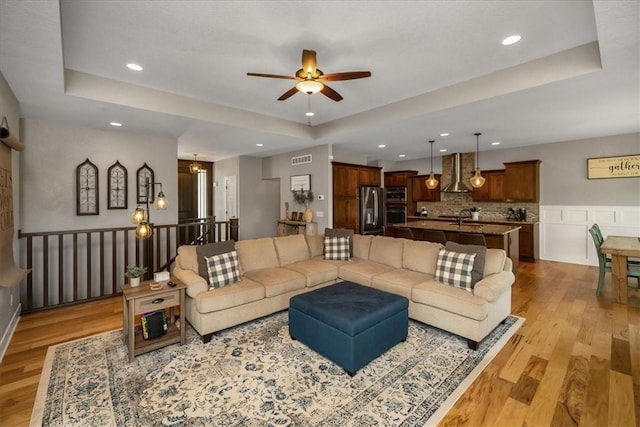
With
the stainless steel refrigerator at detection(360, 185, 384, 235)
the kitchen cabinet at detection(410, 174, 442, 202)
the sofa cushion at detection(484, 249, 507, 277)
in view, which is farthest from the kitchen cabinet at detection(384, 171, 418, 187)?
the sofa cushion at detection(484, 249, 507, 277)

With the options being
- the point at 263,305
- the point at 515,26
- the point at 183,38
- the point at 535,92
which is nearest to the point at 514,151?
the point at 535,92

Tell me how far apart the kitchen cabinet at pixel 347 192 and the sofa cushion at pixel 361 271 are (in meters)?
2.69

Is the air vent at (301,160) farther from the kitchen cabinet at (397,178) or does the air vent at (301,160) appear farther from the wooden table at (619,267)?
the wooden table at (619,267)

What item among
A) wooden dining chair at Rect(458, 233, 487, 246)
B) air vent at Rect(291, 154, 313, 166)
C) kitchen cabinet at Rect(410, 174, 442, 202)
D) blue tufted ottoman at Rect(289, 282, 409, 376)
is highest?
air vent at Rect(291, 154, 313, 166)

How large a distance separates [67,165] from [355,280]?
4.79m

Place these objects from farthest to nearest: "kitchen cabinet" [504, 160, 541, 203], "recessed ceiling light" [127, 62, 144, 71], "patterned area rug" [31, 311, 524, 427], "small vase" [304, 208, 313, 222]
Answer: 1. "kitchen cabinet" [504, 160, 541, 203]
2. "small vase" [304, 208, 313, 222]
3. "recessed ceiling light" [127, 62, 144, 71]
4. "patterned area rug" [31, 311, 524, 427]

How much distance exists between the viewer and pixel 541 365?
8.61 feet

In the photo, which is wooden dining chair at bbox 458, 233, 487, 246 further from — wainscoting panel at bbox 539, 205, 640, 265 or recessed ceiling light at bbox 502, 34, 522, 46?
recessed ceiling light at bbox 502, 34, 522, 46

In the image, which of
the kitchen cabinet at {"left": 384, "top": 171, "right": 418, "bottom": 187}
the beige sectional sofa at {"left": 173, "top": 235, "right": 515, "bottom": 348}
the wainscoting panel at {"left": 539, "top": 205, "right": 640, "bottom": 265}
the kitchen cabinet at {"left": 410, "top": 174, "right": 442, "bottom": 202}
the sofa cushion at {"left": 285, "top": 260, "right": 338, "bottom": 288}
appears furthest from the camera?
the kitchen cabinet at {"left": 384, "top": 171, "right": 418, "bottom": 187}

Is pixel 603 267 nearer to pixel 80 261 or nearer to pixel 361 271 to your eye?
pixel 361 271

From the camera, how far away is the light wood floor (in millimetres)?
2053

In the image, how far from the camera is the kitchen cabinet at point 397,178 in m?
9.45

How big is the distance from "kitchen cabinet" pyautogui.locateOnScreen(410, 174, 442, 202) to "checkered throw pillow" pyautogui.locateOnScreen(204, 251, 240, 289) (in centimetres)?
707

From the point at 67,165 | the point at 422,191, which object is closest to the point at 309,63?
the point at 67,165
